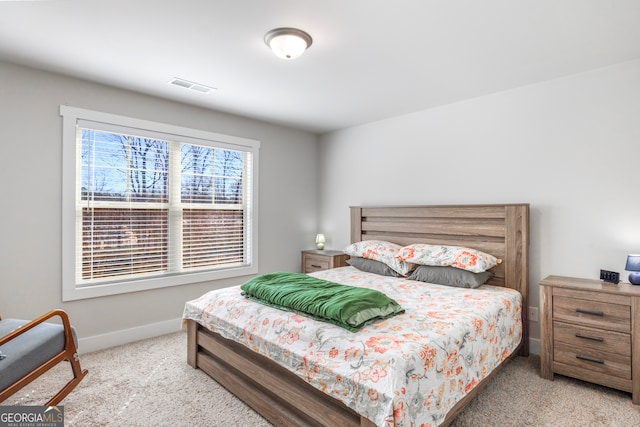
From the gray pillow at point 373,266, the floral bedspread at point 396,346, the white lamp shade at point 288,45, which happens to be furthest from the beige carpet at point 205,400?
the white lamp shade at point 288,45

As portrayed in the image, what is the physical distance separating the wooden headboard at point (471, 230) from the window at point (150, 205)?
161 centimetres

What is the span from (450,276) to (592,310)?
99 cm

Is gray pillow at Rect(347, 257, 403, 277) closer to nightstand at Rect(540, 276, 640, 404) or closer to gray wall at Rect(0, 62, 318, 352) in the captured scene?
nightstand at Rect(540, 276, 640, 404)

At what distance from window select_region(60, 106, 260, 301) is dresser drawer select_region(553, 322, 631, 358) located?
3.18 m

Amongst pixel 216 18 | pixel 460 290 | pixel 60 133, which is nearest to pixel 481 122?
pixel 460 290

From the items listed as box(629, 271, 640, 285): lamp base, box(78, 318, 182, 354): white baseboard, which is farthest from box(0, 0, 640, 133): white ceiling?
box(78, 318, 182, 354): white baseboard

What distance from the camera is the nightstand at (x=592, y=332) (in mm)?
2244

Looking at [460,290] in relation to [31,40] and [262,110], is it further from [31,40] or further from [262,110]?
[31,40]

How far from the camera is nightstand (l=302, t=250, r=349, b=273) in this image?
4.24 metres

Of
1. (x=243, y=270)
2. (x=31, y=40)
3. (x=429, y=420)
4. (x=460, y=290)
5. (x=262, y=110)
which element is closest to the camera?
(x=429, y=420)

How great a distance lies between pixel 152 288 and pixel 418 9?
3361 millimetres

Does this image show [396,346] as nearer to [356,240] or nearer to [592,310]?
[592,310]

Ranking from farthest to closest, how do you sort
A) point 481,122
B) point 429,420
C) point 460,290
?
point 481,122
point 460,290
point 429,420

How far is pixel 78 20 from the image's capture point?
2068mm
